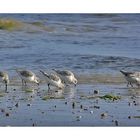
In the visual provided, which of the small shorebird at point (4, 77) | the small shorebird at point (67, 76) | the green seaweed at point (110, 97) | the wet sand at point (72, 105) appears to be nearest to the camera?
the wet sand at point (72, 105)

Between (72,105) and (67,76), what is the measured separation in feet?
4.86

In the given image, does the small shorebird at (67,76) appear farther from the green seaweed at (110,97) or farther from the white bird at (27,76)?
the green seaweed at (110,97)

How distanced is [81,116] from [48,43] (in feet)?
9.46

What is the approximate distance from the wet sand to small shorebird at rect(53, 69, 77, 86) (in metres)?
0.09

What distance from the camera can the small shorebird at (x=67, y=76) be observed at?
30.8 ft

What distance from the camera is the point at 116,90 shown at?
9133 millimetres

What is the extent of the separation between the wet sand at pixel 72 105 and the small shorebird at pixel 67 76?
9 cm

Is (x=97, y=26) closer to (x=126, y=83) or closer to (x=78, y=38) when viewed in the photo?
(x=78, y=38)

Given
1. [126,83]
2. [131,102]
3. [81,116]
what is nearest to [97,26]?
[126,83]

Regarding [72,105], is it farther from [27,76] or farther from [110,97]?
[27,76]

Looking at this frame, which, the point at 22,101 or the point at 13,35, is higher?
the point at 13,35

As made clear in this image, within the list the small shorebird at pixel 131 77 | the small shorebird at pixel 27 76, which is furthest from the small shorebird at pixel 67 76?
the small shorebird at pixel 131 77

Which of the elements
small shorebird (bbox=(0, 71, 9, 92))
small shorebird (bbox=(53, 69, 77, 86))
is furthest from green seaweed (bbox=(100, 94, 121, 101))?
small shorebird (bbox=(0, 71, 9, 92))
